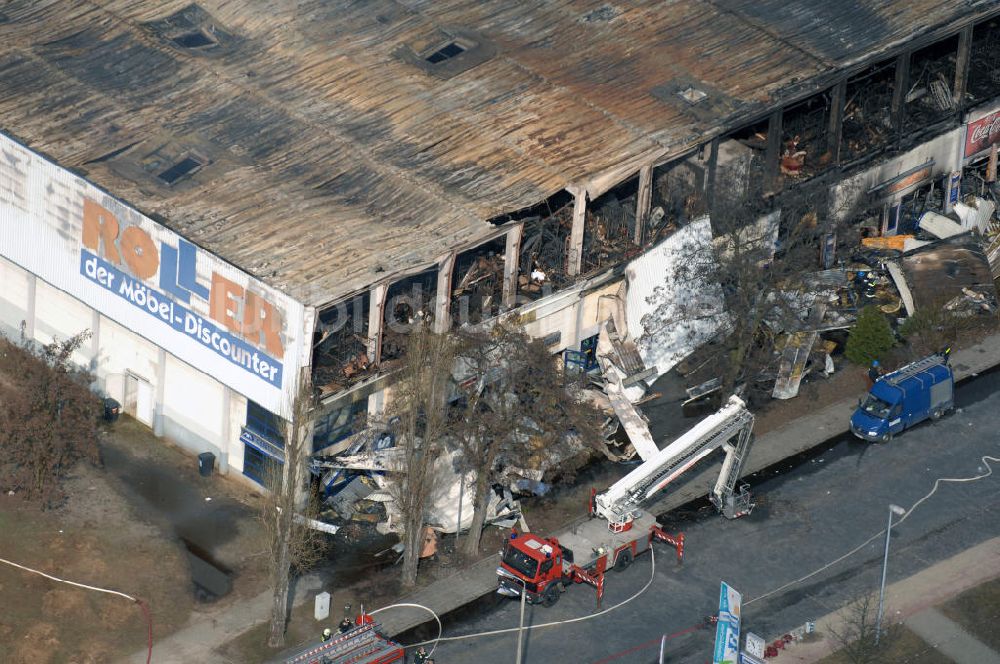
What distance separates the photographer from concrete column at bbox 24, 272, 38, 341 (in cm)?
6919

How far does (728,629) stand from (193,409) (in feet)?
75.4

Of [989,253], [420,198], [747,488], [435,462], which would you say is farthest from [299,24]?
[989,253]

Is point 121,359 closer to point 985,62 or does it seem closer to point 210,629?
point 210,629

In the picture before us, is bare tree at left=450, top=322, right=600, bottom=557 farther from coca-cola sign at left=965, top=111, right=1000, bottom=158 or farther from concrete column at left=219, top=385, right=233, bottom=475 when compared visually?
coca-cola sign at left=965, top=111, right=1000, bottom=158

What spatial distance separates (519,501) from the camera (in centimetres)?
6291

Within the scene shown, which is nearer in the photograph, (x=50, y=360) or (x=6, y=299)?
(x=50, y=360)

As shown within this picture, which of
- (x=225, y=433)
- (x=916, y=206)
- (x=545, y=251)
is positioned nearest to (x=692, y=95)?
(x=545, y=251)

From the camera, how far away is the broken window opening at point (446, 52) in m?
71.9

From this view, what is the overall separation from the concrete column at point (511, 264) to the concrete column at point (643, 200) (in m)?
6.01

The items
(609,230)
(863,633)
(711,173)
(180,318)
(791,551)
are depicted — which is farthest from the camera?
(711,173)

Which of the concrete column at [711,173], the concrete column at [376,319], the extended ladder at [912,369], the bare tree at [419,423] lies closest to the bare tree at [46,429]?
the concrete column at [376,319]

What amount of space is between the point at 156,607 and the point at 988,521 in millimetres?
29467

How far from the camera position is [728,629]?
5231 cm

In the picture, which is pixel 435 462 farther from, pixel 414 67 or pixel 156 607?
pixel 414 67
